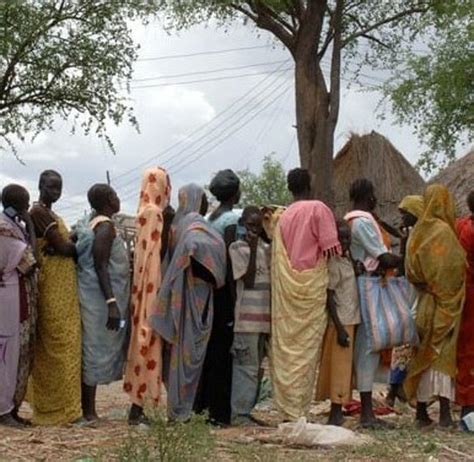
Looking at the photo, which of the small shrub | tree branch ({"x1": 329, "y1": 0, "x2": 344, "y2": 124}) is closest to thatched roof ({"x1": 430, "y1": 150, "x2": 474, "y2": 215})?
tree branch ({"x1": 329, "y1": 0, "x2": 344, "y2": 124})

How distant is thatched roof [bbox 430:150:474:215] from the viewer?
48.8 feet

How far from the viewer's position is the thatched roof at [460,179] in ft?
48.8

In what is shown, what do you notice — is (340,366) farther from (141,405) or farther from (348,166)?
(348,166)

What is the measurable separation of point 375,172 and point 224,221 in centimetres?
1015

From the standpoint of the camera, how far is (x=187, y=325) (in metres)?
7.33

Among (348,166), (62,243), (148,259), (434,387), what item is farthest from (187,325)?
(348,166)

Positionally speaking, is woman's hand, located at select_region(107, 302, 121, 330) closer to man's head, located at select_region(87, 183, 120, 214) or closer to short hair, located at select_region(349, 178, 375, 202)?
man's head, located at select_region(87, 183, 120, 214)

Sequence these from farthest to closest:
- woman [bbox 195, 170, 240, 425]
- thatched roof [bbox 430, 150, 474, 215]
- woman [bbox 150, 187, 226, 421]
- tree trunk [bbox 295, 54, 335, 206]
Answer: tree trunk [bbox 295, 54, 335, 206]
thatched roof [bbox 430, 150, 474, 215]
woman [bbox 195, 170, 240, 425]
woman [bbox 150, 187, 226, 421]

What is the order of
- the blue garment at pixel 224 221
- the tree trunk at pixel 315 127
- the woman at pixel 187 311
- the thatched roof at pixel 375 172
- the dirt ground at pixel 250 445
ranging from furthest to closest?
the thatched roof at pixel 375 172, the tree trunk at pixel 315 127, the blue garment at pixel 224 221, the woman at pixel 187 311, the dirt ground at pixel 250 445

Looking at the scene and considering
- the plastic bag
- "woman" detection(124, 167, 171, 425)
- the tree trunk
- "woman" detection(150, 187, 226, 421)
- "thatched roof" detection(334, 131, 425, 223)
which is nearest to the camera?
the plastic bag

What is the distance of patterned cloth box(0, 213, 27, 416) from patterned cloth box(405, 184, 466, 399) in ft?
8.75

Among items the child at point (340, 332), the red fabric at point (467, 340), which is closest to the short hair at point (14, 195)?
the child at point (340, 332)

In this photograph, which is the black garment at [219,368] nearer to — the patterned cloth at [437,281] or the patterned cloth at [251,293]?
the patterned cloth at [251,293]

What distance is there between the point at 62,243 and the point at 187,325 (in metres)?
1.03
